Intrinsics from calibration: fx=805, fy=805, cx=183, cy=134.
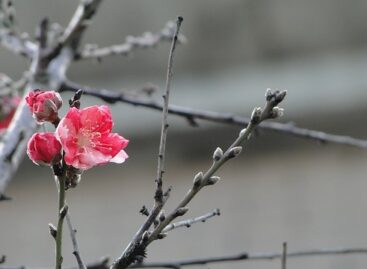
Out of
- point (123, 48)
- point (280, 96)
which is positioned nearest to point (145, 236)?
point (280, 96)

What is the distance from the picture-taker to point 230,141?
377cm

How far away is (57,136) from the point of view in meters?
0.83

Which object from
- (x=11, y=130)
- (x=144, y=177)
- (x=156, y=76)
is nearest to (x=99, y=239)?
(x=144, y=177)

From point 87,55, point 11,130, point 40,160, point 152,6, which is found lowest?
point 40,160

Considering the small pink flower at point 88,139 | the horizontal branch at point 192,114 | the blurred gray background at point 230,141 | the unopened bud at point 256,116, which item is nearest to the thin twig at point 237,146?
the unopened bud at point 256,116

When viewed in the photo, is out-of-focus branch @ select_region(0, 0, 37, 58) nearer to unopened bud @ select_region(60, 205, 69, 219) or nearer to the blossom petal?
the blossom petal

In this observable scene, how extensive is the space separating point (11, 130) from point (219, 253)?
2388mm

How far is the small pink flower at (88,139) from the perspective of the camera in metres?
0.83

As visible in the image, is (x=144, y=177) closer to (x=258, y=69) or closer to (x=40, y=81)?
(x=258, y=69)

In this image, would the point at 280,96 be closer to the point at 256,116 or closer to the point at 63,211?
the point at 256,116

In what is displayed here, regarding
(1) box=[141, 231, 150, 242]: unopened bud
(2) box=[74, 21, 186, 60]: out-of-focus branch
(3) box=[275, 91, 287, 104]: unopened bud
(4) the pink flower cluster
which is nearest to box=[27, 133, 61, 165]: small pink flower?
(4) the pink flower cluster

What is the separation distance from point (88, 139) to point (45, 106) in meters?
0.06

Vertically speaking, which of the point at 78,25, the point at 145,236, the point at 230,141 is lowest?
the point at 145,236

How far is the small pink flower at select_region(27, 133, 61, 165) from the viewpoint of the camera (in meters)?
0.81
